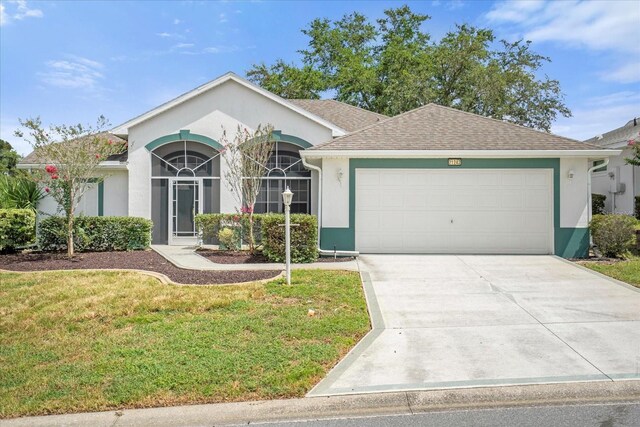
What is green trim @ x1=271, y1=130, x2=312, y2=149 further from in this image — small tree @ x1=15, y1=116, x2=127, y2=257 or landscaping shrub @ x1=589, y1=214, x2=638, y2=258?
landscaping shrub @ x1=589, y1=214, x2=638, y2=258

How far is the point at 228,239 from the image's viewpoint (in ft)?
44.3

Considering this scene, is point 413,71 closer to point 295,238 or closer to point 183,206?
point 183,206

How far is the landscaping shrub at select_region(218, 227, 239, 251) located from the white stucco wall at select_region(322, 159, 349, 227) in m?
2.76

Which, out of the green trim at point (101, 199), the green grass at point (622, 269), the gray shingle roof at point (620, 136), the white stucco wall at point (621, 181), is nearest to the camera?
the green grass at point (622, 269)

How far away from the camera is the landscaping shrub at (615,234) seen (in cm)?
1199

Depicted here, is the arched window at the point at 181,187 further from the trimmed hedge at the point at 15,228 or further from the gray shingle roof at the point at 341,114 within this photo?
the gray shingle roof at the point at 341,114

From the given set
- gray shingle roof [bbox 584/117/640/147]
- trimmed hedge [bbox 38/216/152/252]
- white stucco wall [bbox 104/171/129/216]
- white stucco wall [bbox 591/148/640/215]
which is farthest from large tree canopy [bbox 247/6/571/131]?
trimmed hedge [bbox 38/216/152/252]

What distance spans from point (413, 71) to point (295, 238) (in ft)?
72.0

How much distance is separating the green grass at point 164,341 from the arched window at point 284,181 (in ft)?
21.8

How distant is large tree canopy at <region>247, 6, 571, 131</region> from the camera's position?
93.8 feet

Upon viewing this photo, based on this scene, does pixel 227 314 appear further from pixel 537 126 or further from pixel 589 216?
pixel 537 126

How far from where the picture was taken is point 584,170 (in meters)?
12.6

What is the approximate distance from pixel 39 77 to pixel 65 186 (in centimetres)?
719

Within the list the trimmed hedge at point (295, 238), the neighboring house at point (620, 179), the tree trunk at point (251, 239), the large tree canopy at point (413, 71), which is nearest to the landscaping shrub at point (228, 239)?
the tree trunk at point (251, 239)
